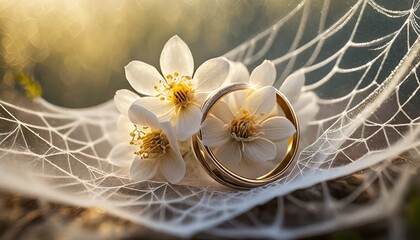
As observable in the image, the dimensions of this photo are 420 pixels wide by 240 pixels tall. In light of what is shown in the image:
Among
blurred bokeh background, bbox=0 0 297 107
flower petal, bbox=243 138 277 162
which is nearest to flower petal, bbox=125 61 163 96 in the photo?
flower petal, bbox=243 138 277 162

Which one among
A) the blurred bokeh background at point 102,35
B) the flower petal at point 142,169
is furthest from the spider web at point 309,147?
the blurred bokeh background at point 102,35

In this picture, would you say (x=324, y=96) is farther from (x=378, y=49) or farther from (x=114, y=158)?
(x=114, y=158)

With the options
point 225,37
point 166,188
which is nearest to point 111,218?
point 166,188

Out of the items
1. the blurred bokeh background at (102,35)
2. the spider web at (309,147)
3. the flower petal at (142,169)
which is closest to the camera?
the spider web at (309,147)

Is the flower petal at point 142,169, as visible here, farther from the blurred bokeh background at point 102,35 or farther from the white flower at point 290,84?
the blurred bokeh background at point 102,35

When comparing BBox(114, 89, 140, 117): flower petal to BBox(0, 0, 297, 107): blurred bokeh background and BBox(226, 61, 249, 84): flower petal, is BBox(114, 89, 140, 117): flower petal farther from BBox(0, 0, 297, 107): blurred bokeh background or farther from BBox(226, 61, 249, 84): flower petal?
BBox(0, 0, 297, 107): blurred bokeh background

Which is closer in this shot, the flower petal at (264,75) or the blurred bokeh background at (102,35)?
the flower petal at (264,75)
